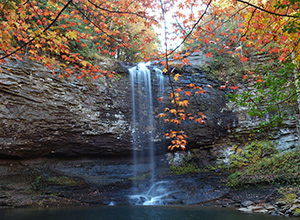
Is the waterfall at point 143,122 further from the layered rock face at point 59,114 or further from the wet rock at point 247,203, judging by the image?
the wet rock at point 247,203

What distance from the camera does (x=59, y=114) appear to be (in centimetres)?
870

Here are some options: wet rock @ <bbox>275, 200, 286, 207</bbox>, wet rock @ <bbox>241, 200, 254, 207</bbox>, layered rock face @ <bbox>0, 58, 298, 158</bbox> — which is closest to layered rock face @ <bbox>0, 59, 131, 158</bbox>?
layered rock face @ <bbox>0, 58, 298, 158</bbox>

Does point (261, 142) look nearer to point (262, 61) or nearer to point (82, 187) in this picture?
point (262, 61)

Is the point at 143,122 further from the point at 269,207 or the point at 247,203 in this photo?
the point at 269,207

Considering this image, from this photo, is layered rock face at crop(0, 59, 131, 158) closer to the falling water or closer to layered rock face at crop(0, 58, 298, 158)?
layered rock face at crop(0, 58, 298, 158)

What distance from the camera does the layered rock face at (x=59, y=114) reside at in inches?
311

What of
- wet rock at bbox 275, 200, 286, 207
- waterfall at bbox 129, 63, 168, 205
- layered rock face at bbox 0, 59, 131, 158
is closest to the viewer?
wet rock at bbox 275, 200, 286, 207

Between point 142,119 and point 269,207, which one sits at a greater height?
point 142,119

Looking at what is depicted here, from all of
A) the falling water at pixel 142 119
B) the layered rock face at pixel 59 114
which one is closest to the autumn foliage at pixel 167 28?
the layered rock face at pixel 59 114

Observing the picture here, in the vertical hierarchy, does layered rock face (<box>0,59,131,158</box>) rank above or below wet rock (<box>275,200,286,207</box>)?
above

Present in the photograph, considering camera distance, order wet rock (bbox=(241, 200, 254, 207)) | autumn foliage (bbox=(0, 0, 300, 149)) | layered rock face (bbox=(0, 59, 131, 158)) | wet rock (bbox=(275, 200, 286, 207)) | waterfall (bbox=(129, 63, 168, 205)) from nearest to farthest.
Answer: autumn foliage (bbox=(0, 0, 300, 149)), wet rock (bbox=(275, 200, 286, 207)), wet rock (bbox=(241, 200, 254, 207)), layered rock face (bbox=(0, 59, 131, 158)), waterfall (bbox=(129, 63, 168, 205))

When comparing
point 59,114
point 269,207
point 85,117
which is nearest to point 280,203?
point 269,207

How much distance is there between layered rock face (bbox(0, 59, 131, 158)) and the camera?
7891 millimetres

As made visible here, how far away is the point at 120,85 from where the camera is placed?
10305 millimetres
